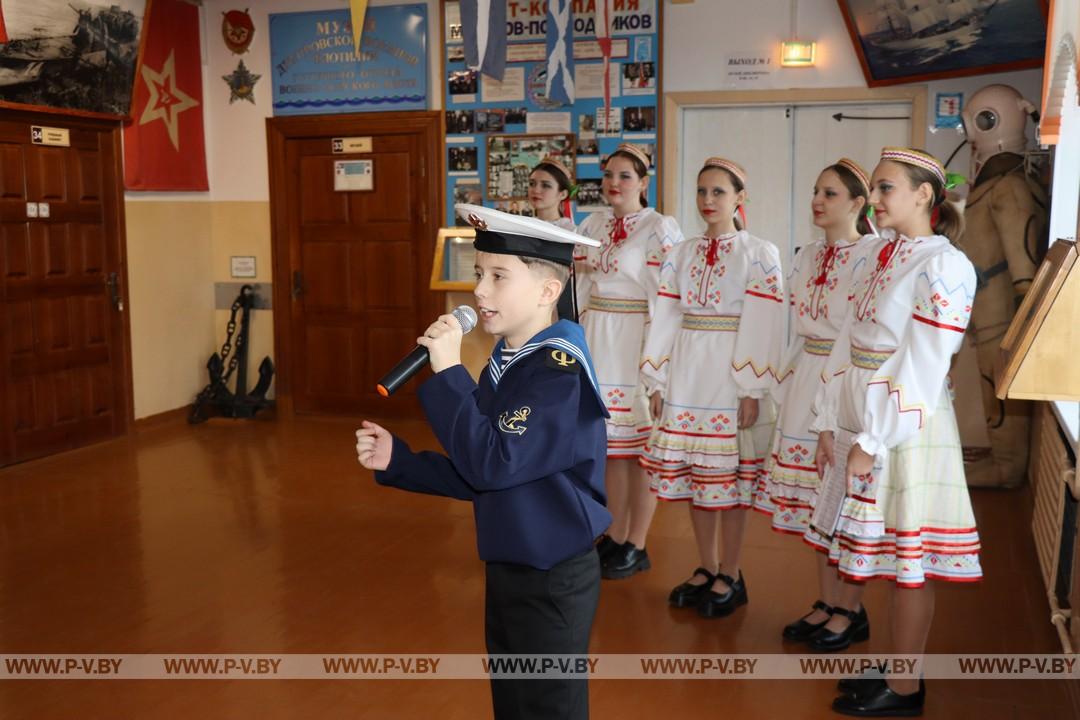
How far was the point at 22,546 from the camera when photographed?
4500mm

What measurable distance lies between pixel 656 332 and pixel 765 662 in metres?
1.26

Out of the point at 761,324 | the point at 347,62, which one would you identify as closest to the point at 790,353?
the point at 761,324

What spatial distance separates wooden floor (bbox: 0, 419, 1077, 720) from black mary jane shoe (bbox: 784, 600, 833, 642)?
83 mm

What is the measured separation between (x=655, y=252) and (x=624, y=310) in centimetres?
28

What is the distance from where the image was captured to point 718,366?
3.63 meters

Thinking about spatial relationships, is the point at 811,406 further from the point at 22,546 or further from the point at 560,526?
the point at 22,546

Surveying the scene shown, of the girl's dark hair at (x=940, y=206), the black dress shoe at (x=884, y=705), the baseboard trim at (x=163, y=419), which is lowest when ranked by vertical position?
the black dress shoe at (x=884, y=705)

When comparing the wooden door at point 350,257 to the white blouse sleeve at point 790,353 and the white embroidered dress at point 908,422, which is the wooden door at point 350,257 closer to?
the white blouse sleeve at point 790,353

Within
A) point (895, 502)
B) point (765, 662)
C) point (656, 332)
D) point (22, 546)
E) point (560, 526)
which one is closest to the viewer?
point (560, 526)

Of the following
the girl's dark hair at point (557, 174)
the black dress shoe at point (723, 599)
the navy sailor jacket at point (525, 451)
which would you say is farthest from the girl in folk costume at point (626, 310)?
the navy sailor jacket at point (525, 451)

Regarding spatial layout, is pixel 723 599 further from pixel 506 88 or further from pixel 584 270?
pixel 506 88

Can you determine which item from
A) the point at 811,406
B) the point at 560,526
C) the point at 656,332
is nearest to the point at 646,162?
the point at 656,332

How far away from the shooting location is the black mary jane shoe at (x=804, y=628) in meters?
3.43

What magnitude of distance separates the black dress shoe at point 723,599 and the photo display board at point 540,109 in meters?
3.23
